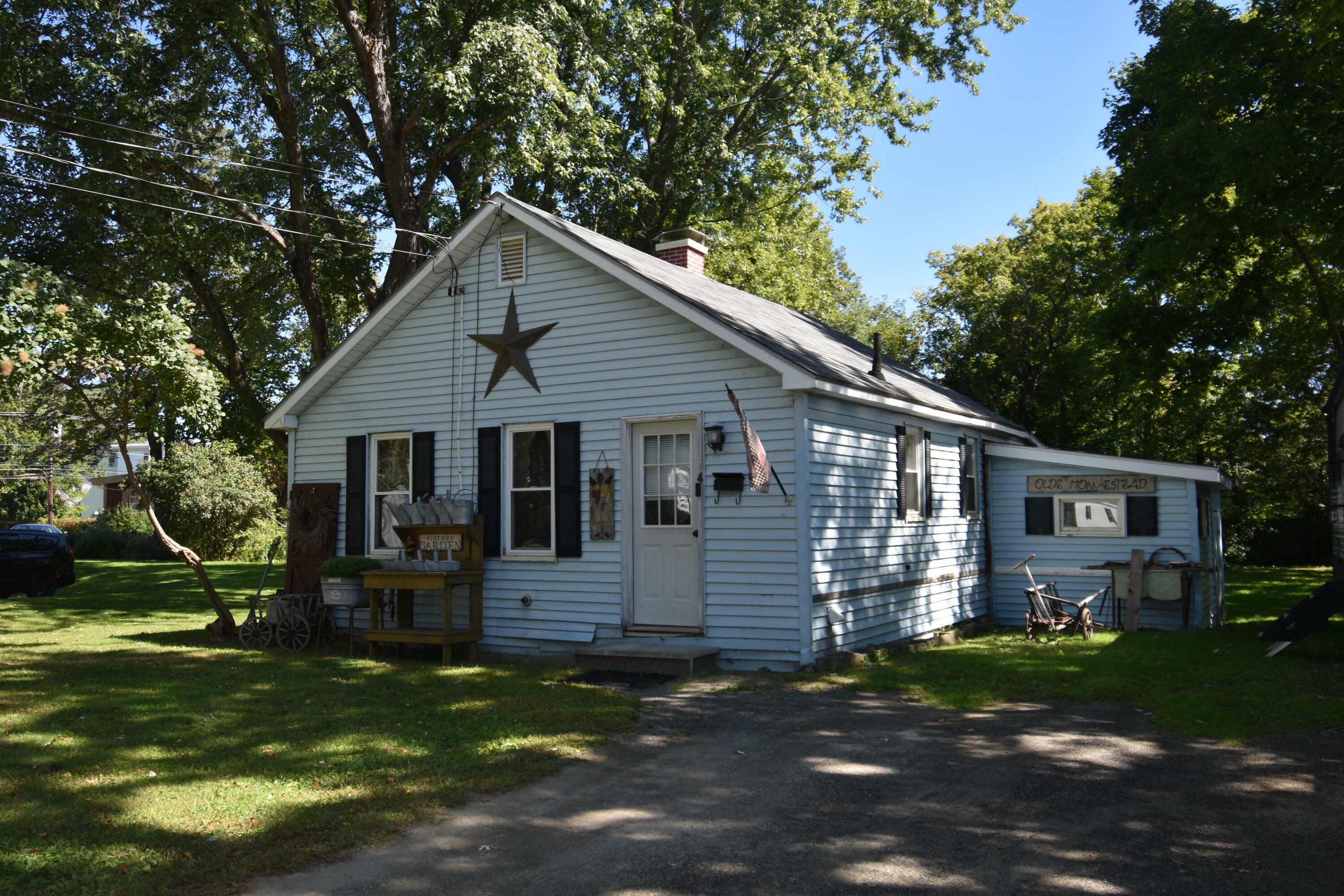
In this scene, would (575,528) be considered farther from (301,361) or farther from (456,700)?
(301,361)

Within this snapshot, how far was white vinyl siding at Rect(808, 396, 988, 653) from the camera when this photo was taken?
10609 mm

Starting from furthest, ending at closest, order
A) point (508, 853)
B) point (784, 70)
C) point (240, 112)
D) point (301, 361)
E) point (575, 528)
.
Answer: point (301, 361) → point (784, 70) → point (240, 112) → point (575, 528) → point (508, 853)

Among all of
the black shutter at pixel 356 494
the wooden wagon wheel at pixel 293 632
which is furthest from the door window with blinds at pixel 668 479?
the wooden wagon wheel at pixel 293 632

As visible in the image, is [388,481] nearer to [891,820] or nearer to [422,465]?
[422,465]

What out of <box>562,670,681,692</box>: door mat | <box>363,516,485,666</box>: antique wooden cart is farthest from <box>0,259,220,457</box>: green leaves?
<box>562,670,681,692</box>: door mat

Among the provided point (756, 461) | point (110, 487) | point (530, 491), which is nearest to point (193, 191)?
point (530, 491)

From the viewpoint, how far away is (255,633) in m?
13.0

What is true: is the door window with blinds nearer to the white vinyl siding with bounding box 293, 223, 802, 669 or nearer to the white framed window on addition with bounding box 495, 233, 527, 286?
the white vinyl siding with bounding box 293, 223, 802, 669

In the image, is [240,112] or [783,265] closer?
[240,112]

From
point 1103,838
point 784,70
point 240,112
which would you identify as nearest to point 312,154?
point 240,112

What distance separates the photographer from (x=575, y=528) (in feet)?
38.0

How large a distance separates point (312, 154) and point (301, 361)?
30.3ft

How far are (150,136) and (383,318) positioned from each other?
7.10m

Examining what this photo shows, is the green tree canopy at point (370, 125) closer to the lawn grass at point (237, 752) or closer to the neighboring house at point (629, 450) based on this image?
the neighboring house at point (629, 450)
